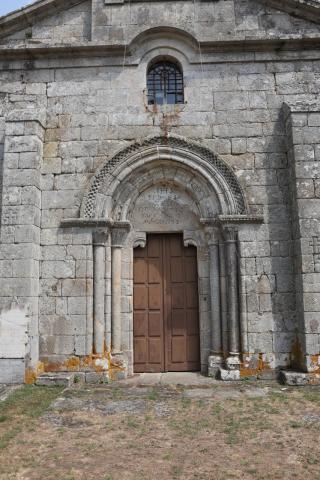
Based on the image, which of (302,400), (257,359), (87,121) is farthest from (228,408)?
(87,121)

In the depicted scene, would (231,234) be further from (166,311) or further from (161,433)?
(161,433)

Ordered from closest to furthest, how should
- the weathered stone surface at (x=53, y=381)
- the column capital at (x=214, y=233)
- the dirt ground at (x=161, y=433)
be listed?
1. the dirt ground at (x=161, y=433)
2. the weathered stone surface at (x=53, y=381)
3. the column capital at (x=214, y=233)

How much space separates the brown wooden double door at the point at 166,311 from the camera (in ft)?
24.1

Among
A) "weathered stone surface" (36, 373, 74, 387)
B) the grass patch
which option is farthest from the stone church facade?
the grass patch

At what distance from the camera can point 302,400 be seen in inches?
224

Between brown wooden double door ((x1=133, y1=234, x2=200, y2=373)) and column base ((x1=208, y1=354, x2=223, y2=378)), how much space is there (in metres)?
0.39

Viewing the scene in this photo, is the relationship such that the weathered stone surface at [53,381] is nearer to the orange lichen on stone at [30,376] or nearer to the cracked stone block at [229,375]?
the orange lichen on stone at [30,376]

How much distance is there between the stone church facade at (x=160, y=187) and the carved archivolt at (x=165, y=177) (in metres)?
0.03

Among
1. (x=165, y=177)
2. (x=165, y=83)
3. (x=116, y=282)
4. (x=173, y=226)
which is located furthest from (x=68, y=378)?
(x=165, y=83)

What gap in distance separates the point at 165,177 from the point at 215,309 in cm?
251

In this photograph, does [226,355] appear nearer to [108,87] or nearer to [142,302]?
[142,302]

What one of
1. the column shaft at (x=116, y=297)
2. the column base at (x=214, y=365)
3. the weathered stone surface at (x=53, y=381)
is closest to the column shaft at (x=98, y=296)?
the column shaft at (x=116, y=297)

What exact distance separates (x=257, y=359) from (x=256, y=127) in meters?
3.99

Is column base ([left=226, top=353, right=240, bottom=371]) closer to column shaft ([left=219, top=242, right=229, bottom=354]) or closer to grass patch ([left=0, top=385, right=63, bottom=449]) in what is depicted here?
column shaft ([left=219, top=242, right=229, bottom=354])
